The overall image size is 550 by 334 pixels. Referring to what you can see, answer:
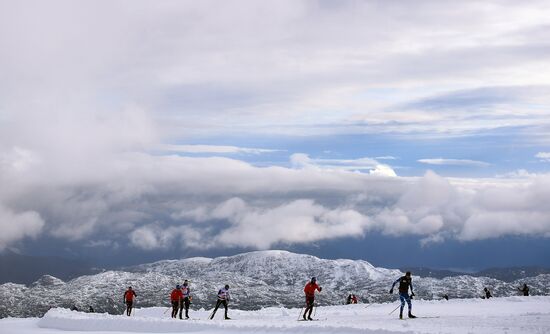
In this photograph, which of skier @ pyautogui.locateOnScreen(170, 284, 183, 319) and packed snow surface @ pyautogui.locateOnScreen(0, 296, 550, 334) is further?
skier @ pyautogui.locateOnScreen(170, 284, 183, 319)

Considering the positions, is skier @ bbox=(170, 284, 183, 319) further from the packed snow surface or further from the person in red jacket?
the person in red jacket

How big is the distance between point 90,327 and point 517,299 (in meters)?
34.6

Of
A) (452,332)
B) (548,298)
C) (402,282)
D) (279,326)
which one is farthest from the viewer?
(548,298)

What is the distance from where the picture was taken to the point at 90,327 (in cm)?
3797

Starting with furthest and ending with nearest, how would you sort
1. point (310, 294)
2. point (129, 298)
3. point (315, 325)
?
point (129, 298) → point (310, 294) → point (315, 325)

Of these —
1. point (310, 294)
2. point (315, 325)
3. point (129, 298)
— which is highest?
point (310, 294)

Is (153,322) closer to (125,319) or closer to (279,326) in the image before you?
(125,319)

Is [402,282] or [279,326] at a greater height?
[402,282]

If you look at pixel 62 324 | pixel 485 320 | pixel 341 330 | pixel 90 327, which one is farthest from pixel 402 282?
pixel 62 324

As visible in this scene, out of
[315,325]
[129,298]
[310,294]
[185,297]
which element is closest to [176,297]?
[185,297]

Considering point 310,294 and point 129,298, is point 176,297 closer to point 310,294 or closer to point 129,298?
point 129,298

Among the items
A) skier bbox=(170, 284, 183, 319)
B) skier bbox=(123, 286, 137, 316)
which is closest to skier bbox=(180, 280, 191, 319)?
skier bbox=(170, 284, 183, 319)

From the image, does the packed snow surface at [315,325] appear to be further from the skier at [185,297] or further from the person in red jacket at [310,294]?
the skier at [185,297]

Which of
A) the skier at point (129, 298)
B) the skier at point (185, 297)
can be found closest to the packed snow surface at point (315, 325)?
the skier at point (185, 297)
